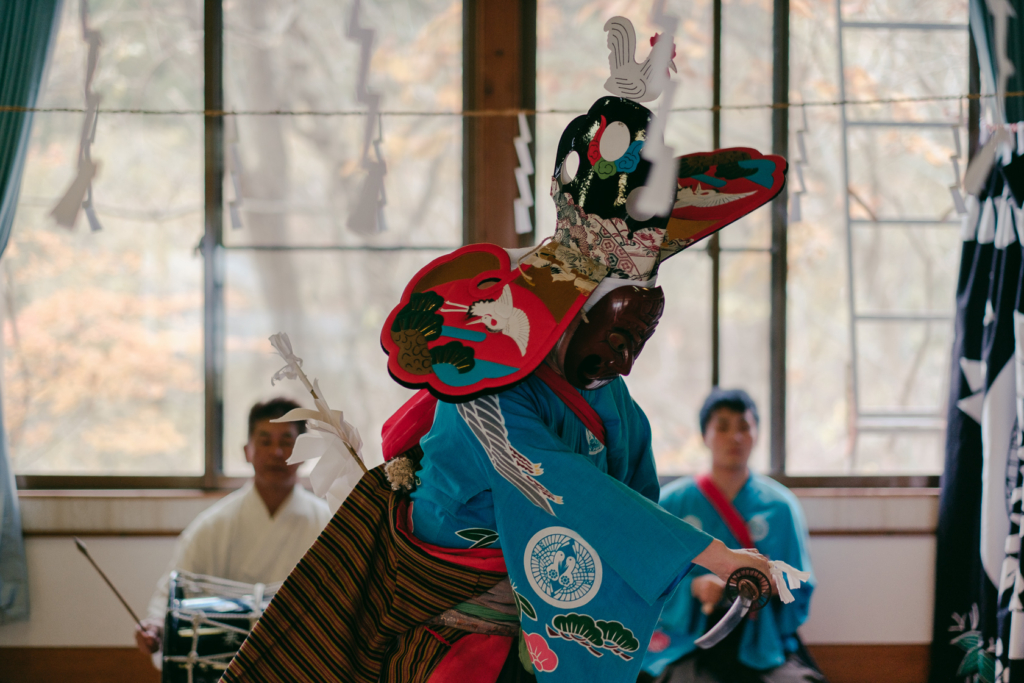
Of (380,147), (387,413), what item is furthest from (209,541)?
(380,147)

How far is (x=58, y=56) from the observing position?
254cm

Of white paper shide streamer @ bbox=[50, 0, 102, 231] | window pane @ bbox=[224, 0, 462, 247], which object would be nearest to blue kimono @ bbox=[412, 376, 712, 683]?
white paper shide streamer @ bbox=[50, 0, 102, 231]

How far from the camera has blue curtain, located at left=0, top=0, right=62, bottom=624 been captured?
236 cm

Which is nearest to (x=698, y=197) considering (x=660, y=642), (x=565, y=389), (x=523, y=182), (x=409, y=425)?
(x=565, y=389)

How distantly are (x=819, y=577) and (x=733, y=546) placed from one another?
0.55m

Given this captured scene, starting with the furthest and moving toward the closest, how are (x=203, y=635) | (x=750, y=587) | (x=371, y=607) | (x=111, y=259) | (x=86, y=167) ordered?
(x=111, y=259) < (x=86, y=167) < (x=203, y=635) < (x=371, y=607) < (x=750, y=587)

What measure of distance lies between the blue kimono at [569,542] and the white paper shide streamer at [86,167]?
150 cm

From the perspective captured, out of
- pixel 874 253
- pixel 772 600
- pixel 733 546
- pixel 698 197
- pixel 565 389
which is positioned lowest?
pixel 772 600

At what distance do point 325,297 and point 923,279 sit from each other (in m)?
2.16

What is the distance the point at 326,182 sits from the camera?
102 inches

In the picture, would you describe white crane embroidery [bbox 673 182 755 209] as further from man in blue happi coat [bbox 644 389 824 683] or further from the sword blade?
man in blue happi coat [bbox 644 389 824 683]

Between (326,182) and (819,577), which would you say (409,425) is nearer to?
(326,182)

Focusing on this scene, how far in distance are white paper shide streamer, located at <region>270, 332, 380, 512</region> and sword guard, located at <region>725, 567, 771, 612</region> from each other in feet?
2.06

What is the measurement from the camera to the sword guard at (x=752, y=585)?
84cm
